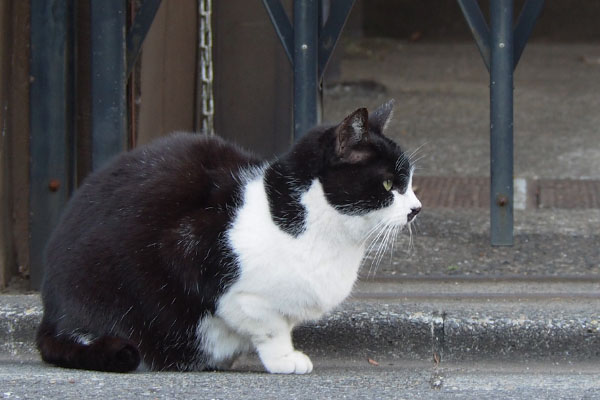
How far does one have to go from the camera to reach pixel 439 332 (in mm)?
3637

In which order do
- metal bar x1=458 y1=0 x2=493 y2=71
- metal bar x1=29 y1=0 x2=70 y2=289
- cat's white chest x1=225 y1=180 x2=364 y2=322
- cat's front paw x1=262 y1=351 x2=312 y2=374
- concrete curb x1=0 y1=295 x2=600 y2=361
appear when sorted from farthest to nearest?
metal bar x1=458 y1=0 x2=493 y2=71 < metal bar x1=29 y1=0 x2=70 y2=289 < concrete curb x1=0 y1=295 x2=600 y2=361 < cat's front paw x1=262 y1=351 x2=312 y2=374 < cat's white chest x1=225 y1=180 x2=364 y2=322

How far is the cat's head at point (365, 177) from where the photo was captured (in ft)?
10.4

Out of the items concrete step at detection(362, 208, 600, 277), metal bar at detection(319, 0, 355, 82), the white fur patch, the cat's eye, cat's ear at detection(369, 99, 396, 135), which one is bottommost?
concrete step at detection(362, 208, 600, 277)

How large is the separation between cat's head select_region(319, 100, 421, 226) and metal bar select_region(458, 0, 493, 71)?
1.21 metres

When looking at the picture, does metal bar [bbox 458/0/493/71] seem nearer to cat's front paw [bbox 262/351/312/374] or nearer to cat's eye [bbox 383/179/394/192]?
cat's eye [bbox 383/179/394/192]

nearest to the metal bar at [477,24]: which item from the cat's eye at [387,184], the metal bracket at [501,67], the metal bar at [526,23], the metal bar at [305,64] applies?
the metal bracket at [501,67]

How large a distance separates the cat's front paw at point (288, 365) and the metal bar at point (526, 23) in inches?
65.8

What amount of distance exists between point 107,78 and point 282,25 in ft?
2.39

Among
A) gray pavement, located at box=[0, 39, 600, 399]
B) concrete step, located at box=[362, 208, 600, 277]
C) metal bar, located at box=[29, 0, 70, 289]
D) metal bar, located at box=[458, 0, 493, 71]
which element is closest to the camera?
gray pavement, located at box=[0, 39, 600, 399]

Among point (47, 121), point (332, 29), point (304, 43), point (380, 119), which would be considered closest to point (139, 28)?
point (47, 121)

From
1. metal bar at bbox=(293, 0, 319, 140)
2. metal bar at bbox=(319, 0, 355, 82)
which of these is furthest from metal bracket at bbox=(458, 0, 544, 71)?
metal bar at bbox=(293, 0, 319, 140)

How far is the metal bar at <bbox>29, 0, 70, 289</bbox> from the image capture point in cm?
412

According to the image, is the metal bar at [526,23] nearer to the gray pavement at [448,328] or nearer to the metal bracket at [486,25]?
the metal bracket at [486,25]

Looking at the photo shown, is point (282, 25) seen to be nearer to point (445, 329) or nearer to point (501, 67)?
point (501, 67)
